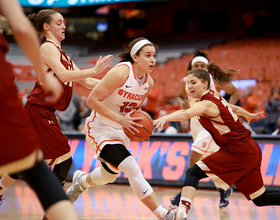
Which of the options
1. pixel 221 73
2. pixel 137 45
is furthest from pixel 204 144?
pixel 137 45

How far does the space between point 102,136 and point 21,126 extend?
207 cm

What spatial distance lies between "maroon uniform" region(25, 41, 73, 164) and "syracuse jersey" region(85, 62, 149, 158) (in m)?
0.34

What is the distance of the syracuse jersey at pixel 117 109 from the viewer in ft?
12.4

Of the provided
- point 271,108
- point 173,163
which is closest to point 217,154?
point 173,163

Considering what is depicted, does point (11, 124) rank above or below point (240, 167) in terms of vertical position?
above

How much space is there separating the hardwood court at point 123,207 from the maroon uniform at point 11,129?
276cm

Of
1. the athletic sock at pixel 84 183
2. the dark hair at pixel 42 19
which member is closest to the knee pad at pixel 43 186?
the dark hair at pixel 42 19

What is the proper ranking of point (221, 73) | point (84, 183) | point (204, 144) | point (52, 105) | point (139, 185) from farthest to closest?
point (204, 144), point (221, 73), point (84, 183), point (52, 105), point (139, 185)

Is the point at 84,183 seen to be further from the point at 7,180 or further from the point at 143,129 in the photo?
the point at 143,129

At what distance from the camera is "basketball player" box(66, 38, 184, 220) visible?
11.4ft

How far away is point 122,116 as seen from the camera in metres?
3.67

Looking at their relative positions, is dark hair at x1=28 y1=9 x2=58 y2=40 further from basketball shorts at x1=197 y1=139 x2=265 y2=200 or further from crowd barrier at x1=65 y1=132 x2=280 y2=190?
crowd barrier at x1=65 y1=132 x2=280 y2=190

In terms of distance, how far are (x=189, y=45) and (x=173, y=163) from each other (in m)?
14.1

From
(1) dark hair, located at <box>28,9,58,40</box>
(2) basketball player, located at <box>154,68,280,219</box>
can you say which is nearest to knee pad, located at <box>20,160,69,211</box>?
(2) basketball player, located at <box>154,68,280,219</box>
